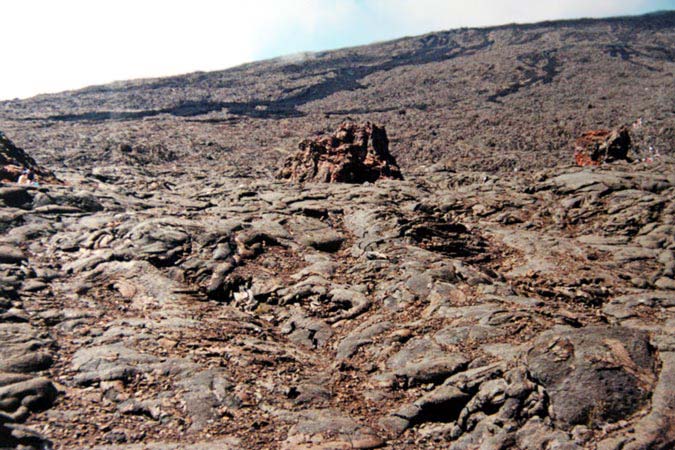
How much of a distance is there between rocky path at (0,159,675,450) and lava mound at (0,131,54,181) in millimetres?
2339

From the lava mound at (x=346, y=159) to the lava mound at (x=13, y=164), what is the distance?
37.1 feet

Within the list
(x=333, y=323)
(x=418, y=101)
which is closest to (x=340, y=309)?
(x=333, y=323)

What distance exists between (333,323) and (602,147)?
69.1 feet

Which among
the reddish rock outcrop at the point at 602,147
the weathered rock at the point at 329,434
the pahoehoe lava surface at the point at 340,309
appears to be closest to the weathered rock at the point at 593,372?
the pahoehoe lava surface at the point at 340,309

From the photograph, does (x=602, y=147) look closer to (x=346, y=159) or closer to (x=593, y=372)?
(x=346, y=159)

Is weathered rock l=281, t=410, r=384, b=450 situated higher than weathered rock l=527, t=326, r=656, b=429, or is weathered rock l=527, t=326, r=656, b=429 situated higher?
weathered rock l=527, t=326, r=656, b=429

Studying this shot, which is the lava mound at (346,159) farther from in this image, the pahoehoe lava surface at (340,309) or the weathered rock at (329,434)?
the weathered rock at (329,434)

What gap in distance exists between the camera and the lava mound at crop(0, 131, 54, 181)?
15492mm

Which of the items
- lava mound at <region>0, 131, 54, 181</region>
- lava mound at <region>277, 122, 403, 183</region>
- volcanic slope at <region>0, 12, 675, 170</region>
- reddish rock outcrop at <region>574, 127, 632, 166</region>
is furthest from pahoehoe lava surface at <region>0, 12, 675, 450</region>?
volcanic slope at <region>0, 12, 675, 170</region>

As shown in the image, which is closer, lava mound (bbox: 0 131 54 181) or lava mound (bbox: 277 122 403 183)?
lava mound (bbox: 0 131 54 181)

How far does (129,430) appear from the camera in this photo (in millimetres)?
6121

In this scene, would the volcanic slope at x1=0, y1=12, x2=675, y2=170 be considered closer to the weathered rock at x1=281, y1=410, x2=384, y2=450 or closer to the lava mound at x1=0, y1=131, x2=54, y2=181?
the lava mound at x1=0, y1=131, x2=54, y2=181

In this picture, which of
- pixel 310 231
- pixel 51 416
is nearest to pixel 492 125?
pixel 310 231

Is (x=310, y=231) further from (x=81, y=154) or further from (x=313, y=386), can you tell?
(x=81, y=154)
